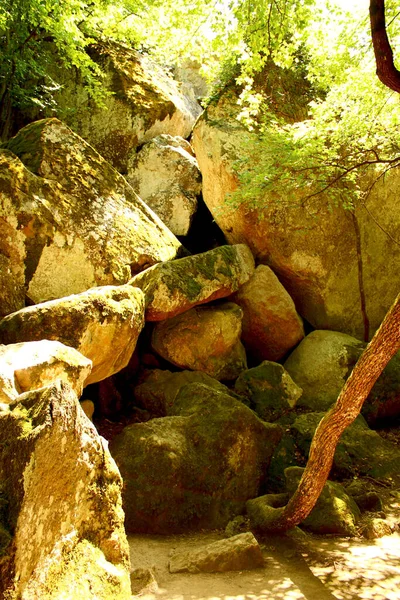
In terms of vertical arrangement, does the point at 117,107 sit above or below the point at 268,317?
above

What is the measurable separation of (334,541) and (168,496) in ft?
7.05

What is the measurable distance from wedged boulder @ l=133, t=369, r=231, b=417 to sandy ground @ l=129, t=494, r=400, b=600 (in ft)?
10.5

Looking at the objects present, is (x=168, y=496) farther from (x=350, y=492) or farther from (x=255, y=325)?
(x=255, y=325)

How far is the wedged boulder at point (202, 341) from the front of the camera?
9.52 meters

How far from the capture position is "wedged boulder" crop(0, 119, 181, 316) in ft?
22.9

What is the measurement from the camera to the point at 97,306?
611 cm

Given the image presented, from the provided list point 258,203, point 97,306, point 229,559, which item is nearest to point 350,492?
point 229,559

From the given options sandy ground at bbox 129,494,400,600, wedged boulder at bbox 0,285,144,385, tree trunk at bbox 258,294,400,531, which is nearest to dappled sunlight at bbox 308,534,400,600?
sandy ground at bbox 129,494,400,600

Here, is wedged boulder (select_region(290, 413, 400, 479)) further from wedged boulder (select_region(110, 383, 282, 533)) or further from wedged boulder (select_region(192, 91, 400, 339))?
wedged boulder (select_region(192, 91, 400, 339))

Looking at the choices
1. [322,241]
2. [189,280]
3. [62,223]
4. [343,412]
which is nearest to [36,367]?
[343,412]

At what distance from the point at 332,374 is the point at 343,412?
217 inches

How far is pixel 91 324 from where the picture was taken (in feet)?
19.6

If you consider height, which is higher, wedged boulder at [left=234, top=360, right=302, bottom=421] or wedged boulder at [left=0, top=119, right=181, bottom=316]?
wedged boulder at [left=0, top=119, right=181, bottom=316]

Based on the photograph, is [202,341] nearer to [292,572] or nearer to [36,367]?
[292,572]
